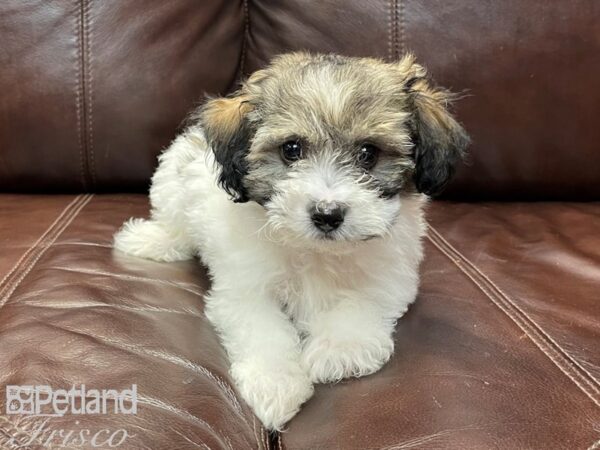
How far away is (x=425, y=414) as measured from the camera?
112 cm

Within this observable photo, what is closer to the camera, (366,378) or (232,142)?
(366,378)

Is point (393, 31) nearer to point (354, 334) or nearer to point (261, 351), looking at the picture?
point (354, 334)

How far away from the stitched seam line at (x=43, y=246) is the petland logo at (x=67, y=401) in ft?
1.21

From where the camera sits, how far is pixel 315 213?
49.6 inches

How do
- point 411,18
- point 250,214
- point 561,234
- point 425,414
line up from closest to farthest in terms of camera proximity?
1. point 425,414
2. point 250,214
3. point 561,234
4. point 411,18

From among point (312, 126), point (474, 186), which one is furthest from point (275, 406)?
point (474, 186)

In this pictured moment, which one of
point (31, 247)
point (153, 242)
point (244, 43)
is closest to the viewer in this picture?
point (31, 247)

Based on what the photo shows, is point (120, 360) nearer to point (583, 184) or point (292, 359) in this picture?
point (292, 359)

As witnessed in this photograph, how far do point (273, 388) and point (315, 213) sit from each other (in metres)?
0.35

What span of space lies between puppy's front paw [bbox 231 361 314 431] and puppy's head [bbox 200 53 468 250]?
0.27 metres

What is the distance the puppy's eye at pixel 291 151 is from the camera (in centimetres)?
134

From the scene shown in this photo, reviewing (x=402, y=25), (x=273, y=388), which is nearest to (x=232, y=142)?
(x=273, y=388)

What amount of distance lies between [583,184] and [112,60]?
1.64 meters

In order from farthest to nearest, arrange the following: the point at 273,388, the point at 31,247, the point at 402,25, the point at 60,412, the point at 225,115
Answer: the point at 402,25 → the point at 31,247 → the point at 225,115 → the point at 273,388 → the point at 60,412
